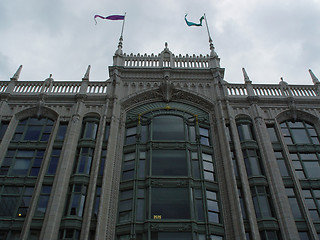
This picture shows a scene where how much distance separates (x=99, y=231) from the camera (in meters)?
21.5

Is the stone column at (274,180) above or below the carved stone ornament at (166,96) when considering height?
below

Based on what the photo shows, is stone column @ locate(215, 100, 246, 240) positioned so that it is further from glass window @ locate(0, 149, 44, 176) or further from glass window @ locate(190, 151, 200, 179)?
glass window @ locate(0, 149, 44, 176)

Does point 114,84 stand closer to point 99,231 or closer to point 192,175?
point 192,175

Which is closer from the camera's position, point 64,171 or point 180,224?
point 180,224

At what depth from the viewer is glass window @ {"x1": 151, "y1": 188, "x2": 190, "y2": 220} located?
22.3 m

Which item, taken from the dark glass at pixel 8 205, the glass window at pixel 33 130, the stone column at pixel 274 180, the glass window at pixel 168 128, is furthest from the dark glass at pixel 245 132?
the dark glass at pixel 8 205

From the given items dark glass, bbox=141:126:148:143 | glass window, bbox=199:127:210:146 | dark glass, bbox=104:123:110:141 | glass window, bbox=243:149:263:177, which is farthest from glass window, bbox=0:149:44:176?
glass window, bbox=243:149:263:177

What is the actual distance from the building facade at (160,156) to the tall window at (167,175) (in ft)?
0.30

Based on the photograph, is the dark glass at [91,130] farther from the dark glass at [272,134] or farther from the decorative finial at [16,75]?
the dark glass at [272,134]

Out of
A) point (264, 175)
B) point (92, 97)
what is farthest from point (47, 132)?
point (264, 175)

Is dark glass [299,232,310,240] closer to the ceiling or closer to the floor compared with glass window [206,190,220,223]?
closer to the floor

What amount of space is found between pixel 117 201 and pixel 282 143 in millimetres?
15698

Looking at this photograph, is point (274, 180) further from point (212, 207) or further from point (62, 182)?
point (62, 182)

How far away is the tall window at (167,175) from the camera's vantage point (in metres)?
22.3
